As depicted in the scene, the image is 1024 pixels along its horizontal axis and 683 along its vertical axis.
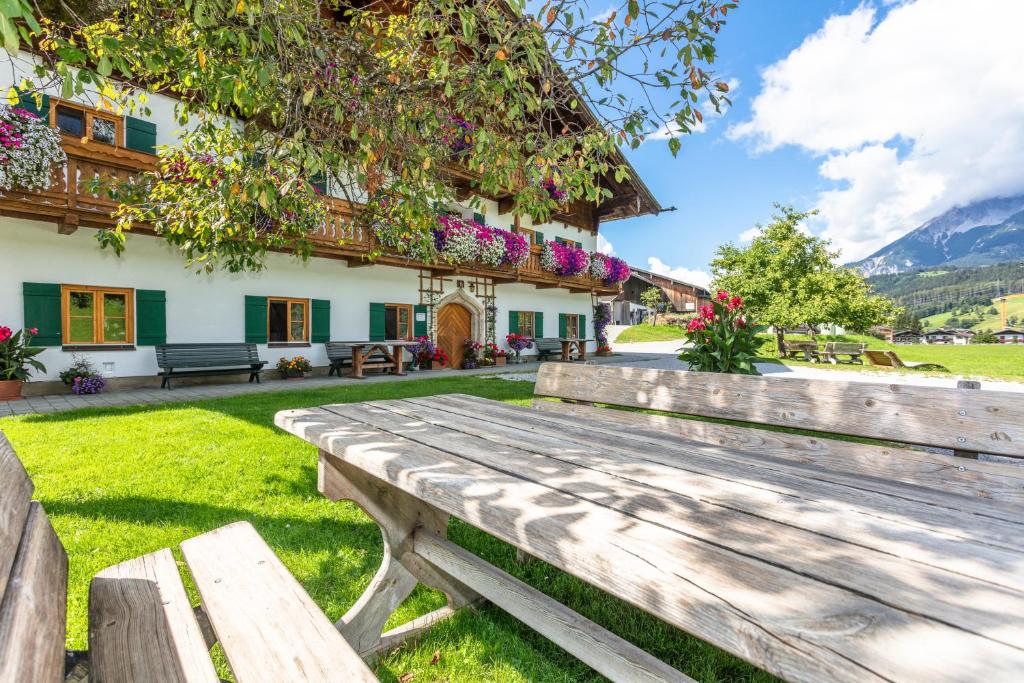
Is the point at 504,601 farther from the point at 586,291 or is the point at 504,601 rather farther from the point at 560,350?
the point at 586,291

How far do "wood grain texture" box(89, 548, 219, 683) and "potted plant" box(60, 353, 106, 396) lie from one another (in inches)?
354

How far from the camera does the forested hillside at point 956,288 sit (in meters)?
145

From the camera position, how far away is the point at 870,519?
1.05 metres

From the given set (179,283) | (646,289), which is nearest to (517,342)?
(179,283)

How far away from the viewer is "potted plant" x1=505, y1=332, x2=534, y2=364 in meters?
16.4

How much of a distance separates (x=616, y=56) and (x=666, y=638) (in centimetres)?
329

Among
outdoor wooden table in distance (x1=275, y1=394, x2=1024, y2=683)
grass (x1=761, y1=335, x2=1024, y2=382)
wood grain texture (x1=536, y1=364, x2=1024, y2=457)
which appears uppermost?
wood grain texture (x1=536, y1=364, x2=1024, y2=457)

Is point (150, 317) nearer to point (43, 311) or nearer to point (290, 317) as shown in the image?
point (43, 311)

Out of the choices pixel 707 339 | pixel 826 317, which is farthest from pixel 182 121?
pixel 826 317

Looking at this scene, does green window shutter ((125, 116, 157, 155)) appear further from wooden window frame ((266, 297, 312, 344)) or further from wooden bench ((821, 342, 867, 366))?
wooden bench ((821, 342, 867, 366))

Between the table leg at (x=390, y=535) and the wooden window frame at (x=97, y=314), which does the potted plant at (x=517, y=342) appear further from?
the table leg at (x=390, y=535)

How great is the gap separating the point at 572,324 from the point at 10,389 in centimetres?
1560

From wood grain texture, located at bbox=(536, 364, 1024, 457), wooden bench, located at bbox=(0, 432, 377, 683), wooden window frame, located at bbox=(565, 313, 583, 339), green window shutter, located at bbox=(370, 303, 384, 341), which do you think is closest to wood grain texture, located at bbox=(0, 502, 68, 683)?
wooden bench, located at bbox=(0, 432, 377, 683)

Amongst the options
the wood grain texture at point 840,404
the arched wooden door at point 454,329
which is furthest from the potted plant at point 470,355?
the wood grain texture at point 840,404
